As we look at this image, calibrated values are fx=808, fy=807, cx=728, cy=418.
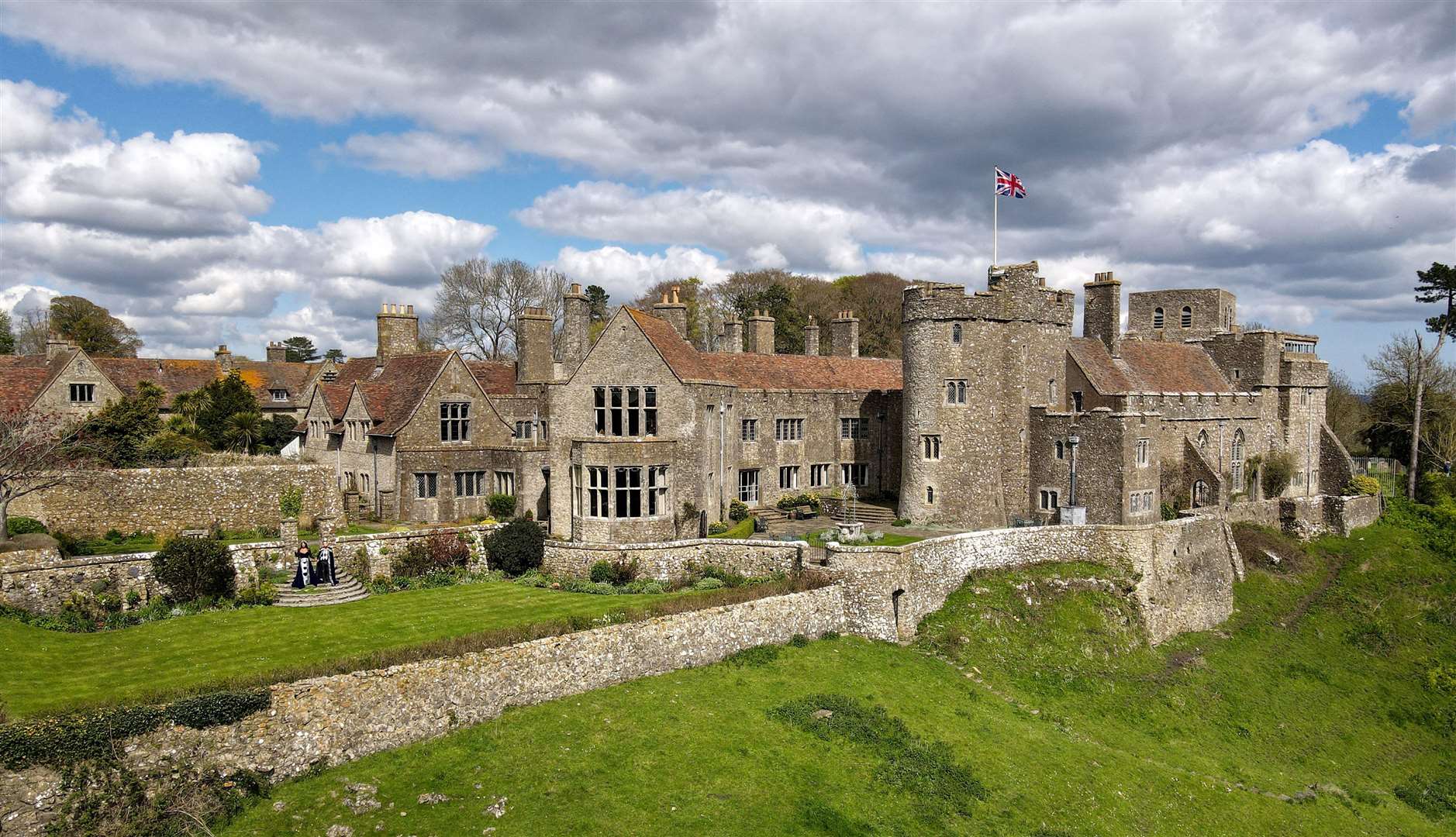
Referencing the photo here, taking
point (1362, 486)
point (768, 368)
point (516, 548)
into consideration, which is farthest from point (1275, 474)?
point (516, 548)

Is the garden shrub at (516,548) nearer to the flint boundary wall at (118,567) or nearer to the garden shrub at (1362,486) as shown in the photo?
the flint boundary wall at (118,567)

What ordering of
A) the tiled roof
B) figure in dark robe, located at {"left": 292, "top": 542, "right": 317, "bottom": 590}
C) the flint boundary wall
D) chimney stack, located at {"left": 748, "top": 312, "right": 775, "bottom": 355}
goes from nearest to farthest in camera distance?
the flint boundary wall, figure in dark robe, located at {"left": 292, "top": 542, "right": 317, "bottom": 590}, the tiled roof, chimney stack, located at {"left": 748, "top": 312, "right": 775, "bottom": 355}

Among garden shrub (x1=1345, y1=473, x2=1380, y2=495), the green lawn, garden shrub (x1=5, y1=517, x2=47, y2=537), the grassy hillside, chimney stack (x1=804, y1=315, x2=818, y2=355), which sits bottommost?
the grassy hillside

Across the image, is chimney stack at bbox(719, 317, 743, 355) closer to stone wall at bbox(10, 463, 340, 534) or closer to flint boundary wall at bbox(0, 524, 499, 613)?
stone wall at bbox(10, 463, 340, 534)

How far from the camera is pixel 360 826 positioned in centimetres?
1401

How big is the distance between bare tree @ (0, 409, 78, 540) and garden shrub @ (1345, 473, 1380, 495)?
60.0 m

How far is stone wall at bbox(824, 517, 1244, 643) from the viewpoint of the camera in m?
25.8

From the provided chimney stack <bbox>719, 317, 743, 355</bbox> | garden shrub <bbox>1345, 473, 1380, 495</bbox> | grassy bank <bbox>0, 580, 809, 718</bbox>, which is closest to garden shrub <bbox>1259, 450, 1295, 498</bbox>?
garden shrub <bbox>1345, 473, 1380, 495</bbox>

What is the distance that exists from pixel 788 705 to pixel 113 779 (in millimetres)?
13503

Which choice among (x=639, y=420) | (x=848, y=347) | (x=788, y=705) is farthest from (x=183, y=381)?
(x=788, y=705)

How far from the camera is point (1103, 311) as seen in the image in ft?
137

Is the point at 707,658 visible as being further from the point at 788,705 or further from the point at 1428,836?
the point at 1428,836

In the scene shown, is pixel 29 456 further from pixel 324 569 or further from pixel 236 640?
pixel 236 640

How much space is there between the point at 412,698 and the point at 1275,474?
150ft
